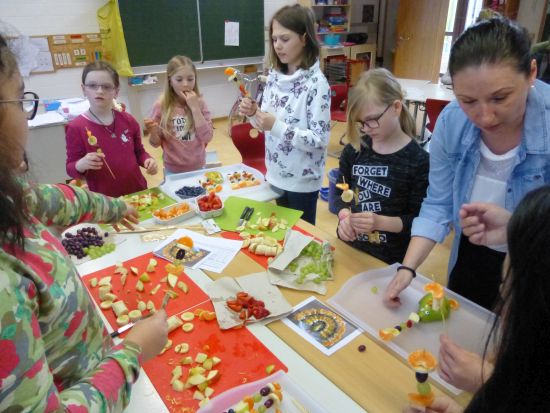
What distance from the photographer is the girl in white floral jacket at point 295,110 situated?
184 cm

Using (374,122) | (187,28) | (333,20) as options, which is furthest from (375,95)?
(333,20)

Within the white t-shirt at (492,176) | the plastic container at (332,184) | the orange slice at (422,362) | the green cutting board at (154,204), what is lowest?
the plastic container at (332,184)

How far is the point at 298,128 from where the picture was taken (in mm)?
1871

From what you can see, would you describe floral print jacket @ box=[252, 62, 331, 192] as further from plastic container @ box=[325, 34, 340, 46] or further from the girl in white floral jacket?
plastic container @ box=[325, 34, 340, 46]

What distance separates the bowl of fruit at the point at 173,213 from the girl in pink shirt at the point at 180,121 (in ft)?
2.38

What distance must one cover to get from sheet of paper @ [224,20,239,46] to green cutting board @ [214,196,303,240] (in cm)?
463

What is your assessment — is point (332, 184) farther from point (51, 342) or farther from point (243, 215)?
point (51, 342)

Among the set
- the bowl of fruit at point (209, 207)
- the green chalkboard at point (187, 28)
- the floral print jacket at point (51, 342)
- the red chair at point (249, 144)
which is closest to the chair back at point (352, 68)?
the green chalkboard at point (187, 28)

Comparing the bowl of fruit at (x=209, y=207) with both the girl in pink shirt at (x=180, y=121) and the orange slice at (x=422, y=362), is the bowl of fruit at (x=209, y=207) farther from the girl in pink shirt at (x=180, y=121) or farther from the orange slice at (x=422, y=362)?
the orange slice at (x=422, y=362)

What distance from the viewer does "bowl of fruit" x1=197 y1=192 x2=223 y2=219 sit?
1.81 m

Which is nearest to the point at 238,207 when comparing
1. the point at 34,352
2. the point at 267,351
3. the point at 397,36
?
the point at 267,351

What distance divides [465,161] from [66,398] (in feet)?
4.07

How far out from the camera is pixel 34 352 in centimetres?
55

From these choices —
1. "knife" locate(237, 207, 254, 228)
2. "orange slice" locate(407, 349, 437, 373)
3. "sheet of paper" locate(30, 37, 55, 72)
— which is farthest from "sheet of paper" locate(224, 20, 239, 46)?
"orange slice" locate(407, 349, 437, 373)
